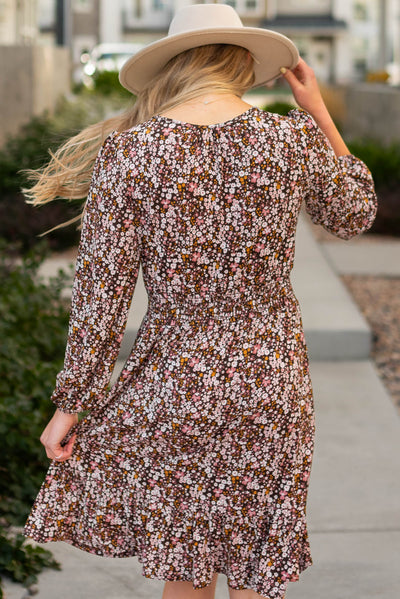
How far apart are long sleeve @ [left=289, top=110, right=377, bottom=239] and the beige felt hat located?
0.61 ft

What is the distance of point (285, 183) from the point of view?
2.13 m

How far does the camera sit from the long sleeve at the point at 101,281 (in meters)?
2.10

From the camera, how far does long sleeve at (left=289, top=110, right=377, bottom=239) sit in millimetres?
2166

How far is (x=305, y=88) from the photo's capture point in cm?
243

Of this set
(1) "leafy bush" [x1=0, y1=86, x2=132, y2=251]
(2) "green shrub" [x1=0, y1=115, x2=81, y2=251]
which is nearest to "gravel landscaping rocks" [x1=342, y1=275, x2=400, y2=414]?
(1) "leafy bush" [x1=0, y1=86, x2=132, y2=251]

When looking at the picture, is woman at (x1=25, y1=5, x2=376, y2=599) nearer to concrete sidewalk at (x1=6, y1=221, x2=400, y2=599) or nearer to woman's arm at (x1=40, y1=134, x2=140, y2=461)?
woman's arm at (x1=40, y1=134, x2=140, y2=461)

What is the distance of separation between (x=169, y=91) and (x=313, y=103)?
421mm

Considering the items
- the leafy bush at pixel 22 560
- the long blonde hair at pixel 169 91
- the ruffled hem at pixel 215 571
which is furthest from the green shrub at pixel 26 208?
the ruffled hem at pixel 215 571

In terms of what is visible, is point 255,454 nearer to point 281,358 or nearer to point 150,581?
point 281,358

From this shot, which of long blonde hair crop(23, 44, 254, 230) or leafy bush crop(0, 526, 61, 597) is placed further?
leafy bush crop(0, 526, 61, 597)

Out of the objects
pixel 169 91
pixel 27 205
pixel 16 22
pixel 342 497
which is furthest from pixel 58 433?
pixel 16 22

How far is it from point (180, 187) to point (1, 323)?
3.15 metres

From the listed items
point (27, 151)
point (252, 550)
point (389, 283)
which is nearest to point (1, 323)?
point (252, 550)

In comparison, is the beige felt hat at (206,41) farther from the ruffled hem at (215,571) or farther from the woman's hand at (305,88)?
the ruffled hem at (215,571)
